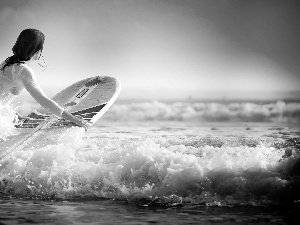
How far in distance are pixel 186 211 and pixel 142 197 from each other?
361 millimetres

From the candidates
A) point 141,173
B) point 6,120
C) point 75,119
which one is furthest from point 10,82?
point 141,173

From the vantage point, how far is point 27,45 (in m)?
2.40

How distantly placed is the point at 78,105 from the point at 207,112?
6.44 meters

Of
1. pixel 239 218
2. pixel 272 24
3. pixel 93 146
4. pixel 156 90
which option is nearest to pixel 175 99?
→ pixel 156 90

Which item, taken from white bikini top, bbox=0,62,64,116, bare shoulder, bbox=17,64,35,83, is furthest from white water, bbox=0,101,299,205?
bare shoulder, bbox=17,64,35,83

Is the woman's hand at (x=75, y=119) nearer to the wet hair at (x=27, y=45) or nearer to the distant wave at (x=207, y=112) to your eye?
the wet hair at (x=27, y=45)

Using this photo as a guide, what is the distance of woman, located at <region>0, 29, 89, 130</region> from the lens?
2.39m

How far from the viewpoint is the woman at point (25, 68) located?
2.39 metres

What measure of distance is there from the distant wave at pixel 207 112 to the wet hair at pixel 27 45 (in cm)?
601

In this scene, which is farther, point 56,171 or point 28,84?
point 56,171

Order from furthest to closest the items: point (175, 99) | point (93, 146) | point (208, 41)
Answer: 1. point (175, 99)
2. point (208, 41)
3. point (93, 146)

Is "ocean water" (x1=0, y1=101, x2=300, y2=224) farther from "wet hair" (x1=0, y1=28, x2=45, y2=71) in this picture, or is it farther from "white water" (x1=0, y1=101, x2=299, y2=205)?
"wet hair" (x1=0, y1=28, x2=45, y2=71)

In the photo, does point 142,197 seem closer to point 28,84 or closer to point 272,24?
point 28,84

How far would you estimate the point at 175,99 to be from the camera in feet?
36.8
